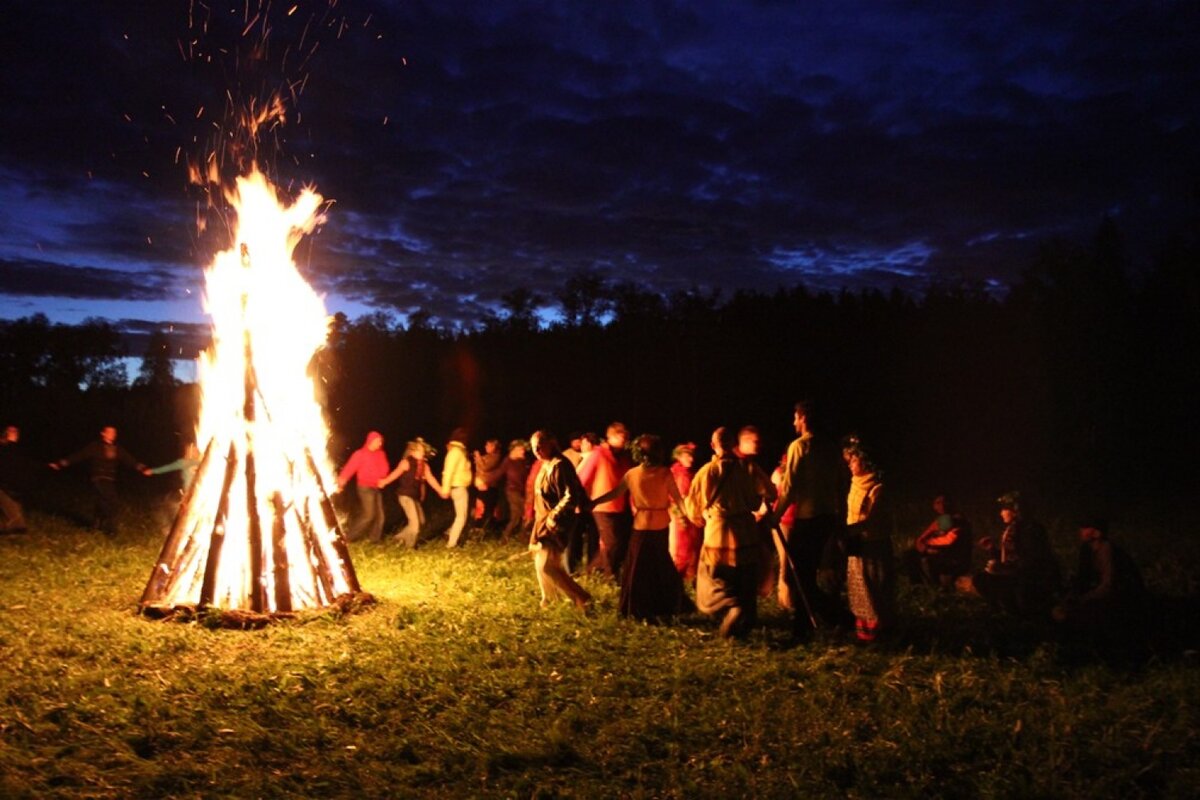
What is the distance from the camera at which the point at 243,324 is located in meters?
10.2

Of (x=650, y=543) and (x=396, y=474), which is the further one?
(x=396, y=474)

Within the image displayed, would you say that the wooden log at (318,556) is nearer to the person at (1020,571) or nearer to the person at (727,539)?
the person at (727,539)

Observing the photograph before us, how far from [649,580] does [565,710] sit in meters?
2.80

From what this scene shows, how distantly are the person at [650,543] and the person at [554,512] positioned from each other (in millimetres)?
567

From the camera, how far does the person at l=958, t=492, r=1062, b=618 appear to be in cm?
1003

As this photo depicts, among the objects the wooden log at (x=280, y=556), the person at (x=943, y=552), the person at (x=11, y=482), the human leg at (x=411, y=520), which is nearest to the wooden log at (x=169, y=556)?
the wooden log at (x=280, y=556)

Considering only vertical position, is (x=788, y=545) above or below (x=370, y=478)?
below

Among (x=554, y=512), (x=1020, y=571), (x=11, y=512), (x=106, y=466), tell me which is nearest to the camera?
(x=554, y=512)

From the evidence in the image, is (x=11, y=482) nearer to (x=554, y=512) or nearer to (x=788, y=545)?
(x=554, y=512)

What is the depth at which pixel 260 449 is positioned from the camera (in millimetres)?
10047

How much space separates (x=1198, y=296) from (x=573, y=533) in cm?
1963

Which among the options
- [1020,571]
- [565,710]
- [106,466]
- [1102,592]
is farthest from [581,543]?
[106,466]

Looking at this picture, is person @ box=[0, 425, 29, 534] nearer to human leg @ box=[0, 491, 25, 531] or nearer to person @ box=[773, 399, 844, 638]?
human leg @ box=[0, 491, 25, 531]

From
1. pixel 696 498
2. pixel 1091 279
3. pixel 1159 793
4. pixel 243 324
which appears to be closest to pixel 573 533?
pixel 696 498
